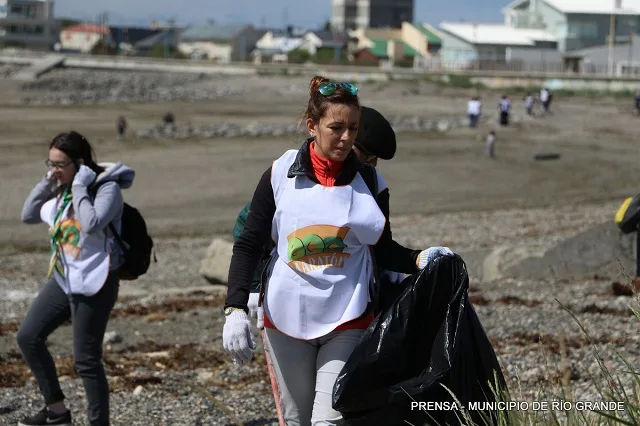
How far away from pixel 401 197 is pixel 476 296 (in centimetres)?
1539

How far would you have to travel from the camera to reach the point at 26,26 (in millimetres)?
136500

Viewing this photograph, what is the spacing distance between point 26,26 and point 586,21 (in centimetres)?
7584

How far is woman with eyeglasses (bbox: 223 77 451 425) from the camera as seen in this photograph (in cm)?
396

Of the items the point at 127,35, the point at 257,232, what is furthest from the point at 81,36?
the point at 257,232

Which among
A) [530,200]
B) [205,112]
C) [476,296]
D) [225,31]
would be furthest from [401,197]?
[225,31]

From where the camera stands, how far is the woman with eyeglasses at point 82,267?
5.77m

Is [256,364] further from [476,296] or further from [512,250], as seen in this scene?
[512,250]

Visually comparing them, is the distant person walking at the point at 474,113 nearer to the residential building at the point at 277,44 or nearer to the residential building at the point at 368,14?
the residential building at the point at 277,44

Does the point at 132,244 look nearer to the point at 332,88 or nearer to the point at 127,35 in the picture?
the point at 332,88

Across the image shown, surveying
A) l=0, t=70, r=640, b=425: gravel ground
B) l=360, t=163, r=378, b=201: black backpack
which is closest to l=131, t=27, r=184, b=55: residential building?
l=0, t=70, r=640, b=425: gravel ground

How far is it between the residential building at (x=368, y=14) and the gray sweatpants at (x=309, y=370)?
155038mm

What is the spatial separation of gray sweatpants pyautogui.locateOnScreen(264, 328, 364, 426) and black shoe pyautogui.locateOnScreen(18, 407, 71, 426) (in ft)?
8.38

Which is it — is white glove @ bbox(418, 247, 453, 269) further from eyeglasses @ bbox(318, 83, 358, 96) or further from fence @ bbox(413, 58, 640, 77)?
fence @ bbox(413, 58, 640, 77)

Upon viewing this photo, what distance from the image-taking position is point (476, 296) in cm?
1155
